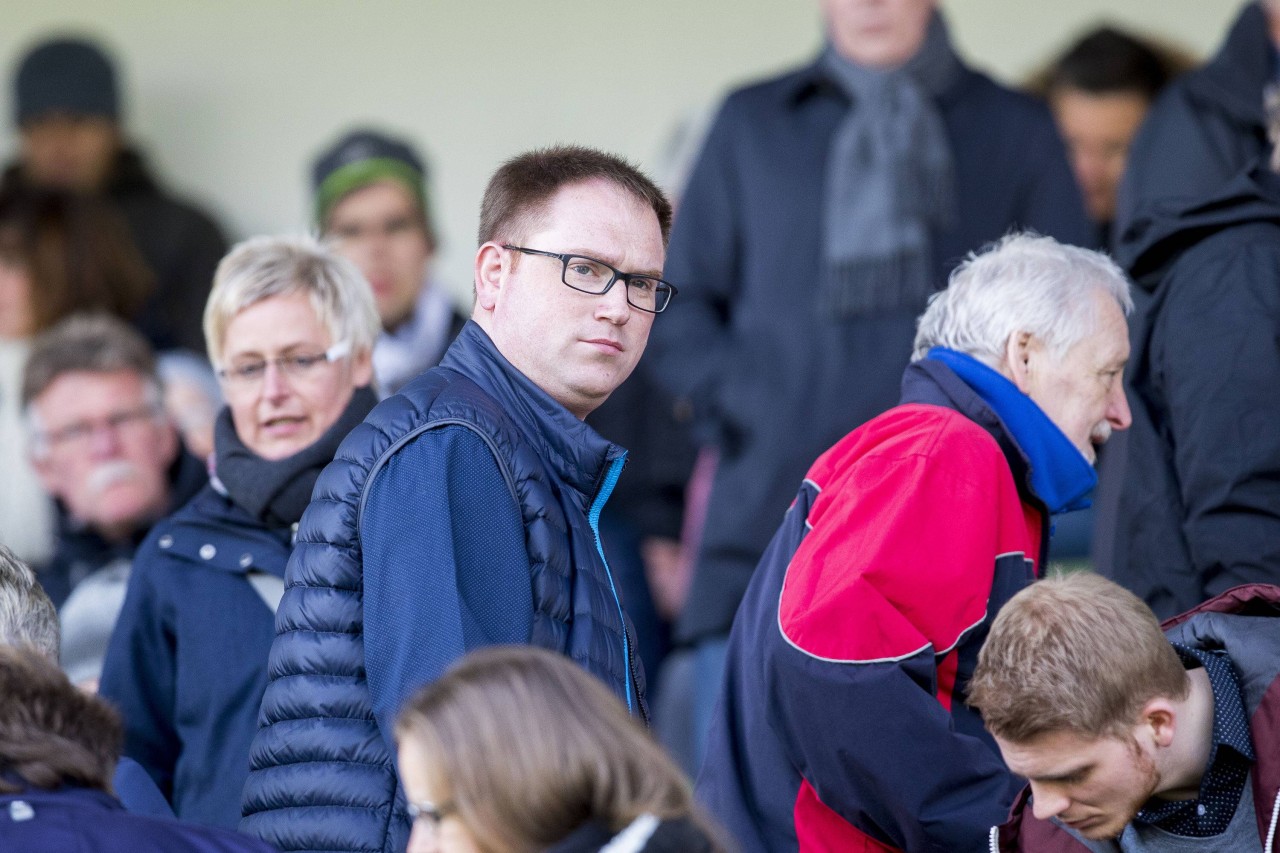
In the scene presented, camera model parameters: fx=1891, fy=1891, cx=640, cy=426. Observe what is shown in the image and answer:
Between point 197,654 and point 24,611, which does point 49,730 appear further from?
point 197,654

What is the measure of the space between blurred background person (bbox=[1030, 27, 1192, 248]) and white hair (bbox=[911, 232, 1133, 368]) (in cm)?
249

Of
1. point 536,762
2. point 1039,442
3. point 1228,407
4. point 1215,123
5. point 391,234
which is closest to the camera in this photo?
point 536,762

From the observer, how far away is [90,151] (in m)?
6.32

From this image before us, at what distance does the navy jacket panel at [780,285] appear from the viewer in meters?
4.80

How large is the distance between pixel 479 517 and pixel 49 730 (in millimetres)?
655

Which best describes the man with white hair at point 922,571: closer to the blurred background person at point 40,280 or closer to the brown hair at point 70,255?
the blurred background person at point 40,280

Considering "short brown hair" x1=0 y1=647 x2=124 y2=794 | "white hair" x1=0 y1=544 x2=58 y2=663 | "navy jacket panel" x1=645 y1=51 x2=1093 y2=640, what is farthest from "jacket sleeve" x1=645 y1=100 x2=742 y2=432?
"short brown hair" x1=0 y1=647 x2=124 y2=794

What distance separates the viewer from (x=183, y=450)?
4.95m

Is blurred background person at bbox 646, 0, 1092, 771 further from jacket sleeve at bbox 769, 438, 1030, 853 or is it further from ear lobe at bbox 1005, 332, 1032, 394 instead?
jacket sleeve at bbox 769, 438, 1030, 853

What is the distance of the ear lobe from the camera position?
10.9ft

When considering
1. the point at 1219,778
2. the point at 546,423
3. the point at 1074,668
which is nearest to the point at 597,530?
the point at 546,423

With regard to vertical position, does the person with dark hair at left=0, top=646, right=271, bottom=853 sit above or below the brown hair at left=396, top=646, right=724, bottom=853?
below

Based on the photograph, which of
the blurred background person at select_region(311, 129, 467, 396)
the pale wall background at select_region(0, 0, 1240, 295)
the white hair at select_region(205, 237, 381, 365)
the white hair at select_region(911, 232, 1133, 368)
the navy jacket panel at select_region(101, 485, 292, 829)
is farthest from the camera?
the pale wall background at select_region(0, 0, 1240, 295)

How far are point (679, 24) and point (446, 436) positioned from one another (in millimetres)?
4232
